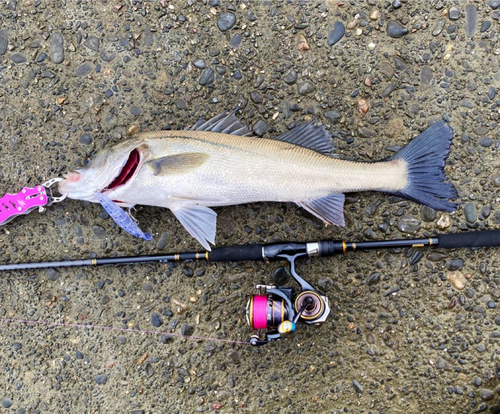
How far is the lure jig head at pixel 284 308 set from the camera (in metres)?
2.32

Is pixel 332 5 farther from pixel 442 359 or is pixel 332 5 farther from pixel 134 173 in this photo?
pixel 442 359

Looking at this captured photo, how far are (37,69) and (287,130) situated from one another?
1.79 m

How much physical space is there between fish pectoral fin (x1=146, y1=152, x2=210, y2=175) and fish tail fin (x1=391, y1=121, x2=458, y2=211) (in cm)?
118

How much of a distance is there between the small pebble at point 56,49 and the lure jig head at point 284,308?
80.2 inches

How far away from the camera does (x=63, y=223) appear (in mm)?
2760

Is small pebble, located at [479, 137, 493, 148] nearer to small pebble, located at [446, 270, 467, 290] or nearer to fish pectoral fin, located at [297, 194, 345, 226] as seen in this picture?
small pebble, located at [446, 270, 467, 290]

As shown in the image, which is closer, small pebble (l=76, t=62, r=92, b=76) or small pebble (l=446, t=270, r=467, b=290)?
small pebble (l=446, t=270, r=467, b=290)

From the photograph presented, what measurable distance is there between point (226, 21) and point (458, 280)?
2277 mm

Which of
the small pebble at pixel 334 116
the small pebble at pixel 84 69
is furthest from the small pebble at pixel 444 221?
the small pebble at pixel 84 69

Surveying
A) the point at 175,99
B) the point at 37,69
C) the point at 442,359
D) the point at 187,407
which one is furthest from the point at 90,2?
the point at 442,359

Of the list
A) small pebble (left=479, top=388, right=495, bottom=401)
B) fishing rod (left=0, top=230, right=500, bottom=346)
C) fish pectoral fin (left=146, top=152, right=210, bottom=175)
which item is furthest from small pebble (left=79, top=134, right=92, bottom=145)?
small pebble (left=479, top=388, right=495, bottom=401)

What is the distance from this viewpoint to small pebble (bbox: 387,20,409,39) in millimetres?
2590

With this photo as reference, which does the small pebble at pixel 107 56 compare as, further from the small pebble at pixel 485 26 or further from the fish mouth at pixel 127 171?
the small pebble at pixel 485 26

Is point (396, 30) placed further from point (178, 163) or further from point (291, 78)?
point (178, 163)
